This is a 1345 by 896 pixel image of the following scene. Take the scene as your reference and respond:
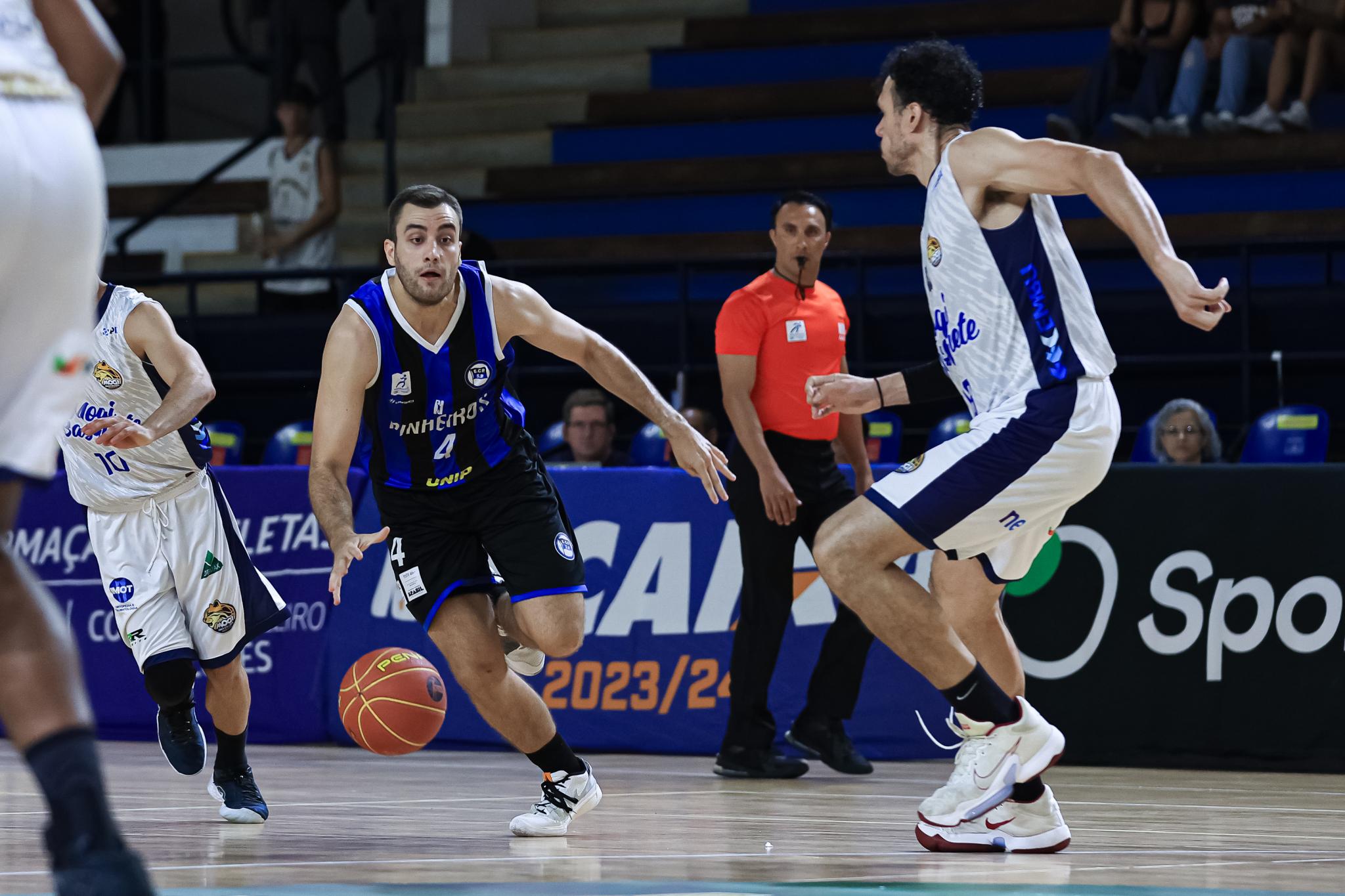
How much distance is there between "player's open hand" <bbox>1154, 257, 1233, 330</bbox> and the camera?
4109 millimetres

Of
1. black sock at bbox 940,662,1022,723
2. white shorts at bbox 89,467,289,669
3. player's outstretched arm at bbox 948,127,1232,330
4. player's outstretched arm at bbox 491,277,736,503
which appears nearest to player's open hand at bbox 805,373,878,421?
player's outstretched arm at bbox 491,277,736,503

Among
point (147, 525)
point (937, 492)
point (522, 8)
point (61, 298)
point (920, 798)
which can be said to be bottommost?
point (920, 798)

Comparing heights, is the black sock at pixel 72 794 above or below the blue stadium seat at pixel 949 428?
above

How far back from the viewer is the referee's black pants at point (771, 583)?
7062 mm

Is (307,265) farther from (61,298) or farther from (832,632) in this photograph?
(61,298)

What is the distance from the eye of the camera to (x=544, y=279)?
12594mm

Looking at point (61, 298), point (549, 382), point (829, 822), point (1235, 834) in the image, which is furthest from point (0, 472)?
point (549, 382)

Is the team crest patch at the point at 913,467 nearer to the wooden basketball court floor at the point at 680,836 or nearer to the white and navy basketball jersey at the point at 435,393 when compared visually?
the wooden basketball court floor at the point at 680,836

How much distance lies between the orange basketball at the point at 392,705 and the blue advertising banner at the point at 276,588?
2898mm

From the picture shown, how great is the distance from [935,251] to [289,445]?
23.2ft

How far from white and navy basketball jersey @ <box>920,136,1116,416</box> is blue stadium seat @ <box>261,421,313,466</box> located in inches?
271

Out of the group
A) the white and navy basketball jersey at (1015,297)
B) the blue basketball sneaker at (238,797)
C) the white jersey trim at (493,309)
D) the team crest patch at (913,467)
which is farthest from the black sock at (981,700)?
the blue basketball sneaker at (238,797)

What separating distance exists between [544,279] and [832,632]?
582 cm

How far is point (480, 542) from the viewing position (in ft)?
17.7
